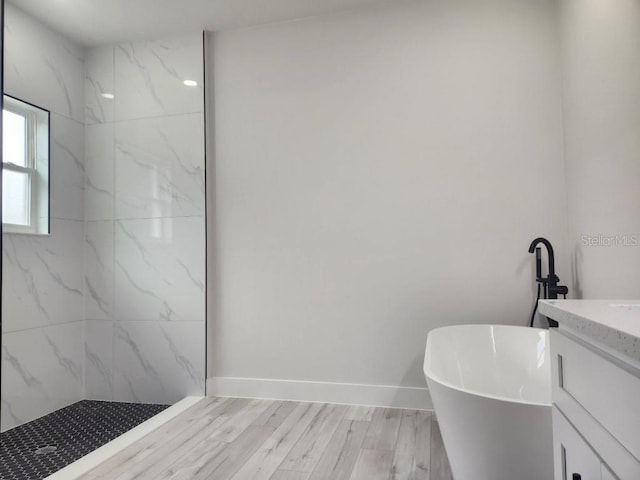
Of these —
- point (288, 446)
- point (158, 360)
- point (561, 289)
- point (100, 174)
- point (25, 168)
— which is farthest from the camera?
point (100, 174)

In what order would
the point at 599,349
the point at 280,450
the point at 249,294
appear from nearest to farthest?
the point at 599,349
the point at 280,450
the point at 249,294

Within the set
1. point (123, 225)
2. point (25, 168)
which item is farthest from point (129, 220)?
point (25, 168)

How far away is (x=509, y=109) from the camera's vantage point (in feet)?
8.61

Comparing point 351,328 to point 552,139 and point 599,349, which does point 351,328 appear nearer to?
point 552,139

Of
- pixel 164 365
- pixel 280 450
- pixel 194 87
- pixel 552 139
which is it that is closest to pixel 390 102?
pixel 552 139

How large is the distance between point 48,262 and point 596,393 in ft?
10.3

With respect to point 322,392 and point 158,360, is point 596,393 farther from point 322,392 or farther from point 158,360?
point 158,360

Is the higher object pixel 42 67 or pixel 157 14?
pixel 157 14

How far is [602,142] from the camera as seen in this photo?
206 centimetres

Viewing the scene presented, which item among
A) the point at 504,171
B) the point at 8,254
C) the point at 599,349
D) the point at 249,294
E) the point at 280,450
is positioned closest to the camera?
the point at 599,349

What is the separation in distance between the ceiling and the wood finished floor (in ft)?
9.14

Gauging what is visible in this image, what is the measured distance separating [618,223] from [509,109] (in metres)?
1.05

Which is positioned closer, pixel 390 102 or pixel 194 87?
pixel 390 102

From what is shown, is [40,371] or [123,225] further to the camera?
[123,225]
